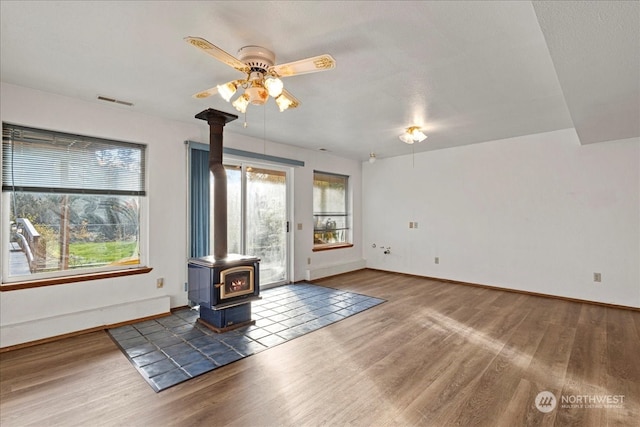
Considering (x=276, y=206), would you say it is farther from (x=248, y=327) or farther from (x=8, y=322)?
(x=8, y=322)

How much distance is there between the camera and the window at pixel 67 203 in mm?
2945

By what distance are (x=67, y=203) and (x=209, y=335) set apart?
6.79 ft

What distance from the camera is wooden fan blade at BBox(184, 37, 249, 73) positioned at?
5.53 ft

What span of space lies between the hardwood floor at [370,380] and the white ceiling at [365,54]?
227cm

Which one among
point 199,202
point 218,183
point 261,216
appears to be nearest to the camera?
point 218,183

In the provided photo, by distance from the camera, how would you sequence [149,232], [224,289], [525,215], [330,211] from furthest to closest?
[330,211]
[525,215]
[149,232]
[224,289]

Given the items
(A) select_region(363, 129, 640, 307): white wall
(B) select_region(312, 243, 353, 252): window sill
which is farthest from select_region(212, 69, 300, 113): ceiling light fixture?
(A) select_region(363, 129, 640, 307): white wall

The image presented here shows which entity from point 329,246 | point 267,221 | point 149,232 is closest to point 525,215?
point 329,246

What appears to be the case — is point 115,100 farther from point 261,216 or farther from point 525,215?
point 525,215

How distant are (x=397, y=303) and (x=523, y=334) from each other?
1.50m

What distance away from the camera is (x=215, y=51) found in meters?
1.84
